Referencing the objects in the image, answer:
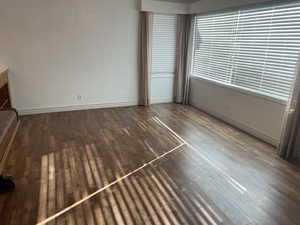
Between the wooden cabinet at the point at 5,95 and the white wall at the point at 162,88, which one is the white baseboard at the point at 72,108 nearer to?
the wooden cabinet at the point at 5,95

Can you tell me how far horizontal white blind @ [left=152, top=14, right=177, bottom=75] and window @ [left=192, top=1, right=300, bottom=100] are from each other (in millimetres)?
671

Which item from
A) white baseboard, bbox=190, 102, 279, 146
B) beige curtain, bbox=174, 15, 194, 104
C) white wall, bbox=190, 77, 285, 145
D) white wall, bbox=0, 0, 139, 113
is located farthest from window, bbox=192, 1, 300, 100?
white wall, bbox=0, 0, 139, 113

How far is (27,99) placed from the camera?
15.1 ft

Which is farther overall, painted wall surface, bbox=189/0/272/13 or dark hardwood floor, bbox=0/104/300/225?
painted wall surface, bbox=189/0/272/13

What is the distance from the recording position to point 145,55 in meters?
5.32

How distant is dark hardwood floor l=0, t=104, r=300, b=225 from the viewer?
7.02 ft

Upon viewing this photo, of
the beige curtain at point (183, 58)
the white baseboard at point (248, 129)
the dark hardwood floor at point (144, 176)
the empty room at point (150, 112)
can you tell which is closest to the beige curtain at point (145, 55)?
the empty room at point (150, 112)

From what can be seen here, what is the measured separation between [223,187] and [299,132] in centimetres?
152

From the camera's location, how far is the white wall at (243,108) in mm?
3650

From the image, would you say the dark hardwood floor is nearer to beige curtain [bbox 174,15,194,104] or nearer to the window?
the window

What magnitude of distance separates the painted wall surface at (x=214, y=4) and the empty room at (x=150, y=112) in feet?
0.10

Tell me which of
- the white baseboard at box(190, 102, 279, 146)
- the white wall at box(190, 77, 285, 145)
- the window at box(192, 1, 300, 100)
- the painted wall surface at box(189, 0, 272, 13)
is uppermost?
the painted wall surface at box(189, 0, 272, 13)

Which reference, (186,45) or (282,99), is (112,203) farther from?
(186,45)

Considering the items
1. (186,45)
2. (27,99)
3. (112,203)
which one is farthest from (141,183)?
(186,45)
